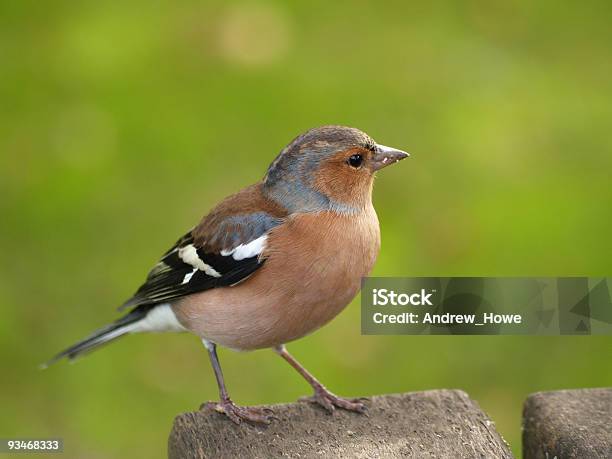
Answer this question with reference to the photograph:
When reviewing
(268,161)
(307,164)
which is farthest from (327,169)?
(268,161)

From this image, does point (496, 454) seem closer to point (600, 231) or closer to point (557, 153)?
point (600, 231)

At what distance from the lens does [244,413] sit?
3051 mm

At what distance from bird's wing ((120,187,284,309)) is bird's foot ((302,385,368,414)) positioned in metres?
0.46

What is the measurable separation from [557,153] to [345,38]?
1.94 meters

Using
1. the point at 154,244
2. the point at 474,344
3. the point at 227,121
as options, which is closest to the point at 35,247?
the point at 154,244

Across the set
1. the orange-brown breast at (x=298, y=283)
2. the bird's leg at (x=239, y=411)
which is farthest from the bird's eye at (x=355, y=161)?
the bird's leg at (x=239, y=411)

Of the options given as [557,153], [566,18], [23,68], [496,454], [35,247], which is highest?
[566,18]

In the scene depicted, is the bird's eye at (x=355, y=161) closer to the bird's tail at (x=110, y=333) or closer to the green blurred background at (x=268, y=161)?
the bird's tail at (x=110, y=333)

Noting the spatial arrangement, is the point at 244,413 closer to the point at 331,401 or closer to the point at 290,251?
the point at 331,401

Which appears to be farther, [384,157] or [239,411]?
[384,157]

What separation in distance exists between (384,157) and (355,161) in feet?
0.33

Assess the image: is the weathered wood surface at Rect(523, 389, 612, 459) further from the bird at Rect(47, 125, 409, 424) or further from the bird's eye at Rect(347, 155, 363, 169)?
the bird's eye at Rect(347, 155, 363, 169)

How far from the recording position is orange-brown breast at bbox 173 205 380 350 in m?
3.26

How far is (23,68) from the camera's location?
744 cm
